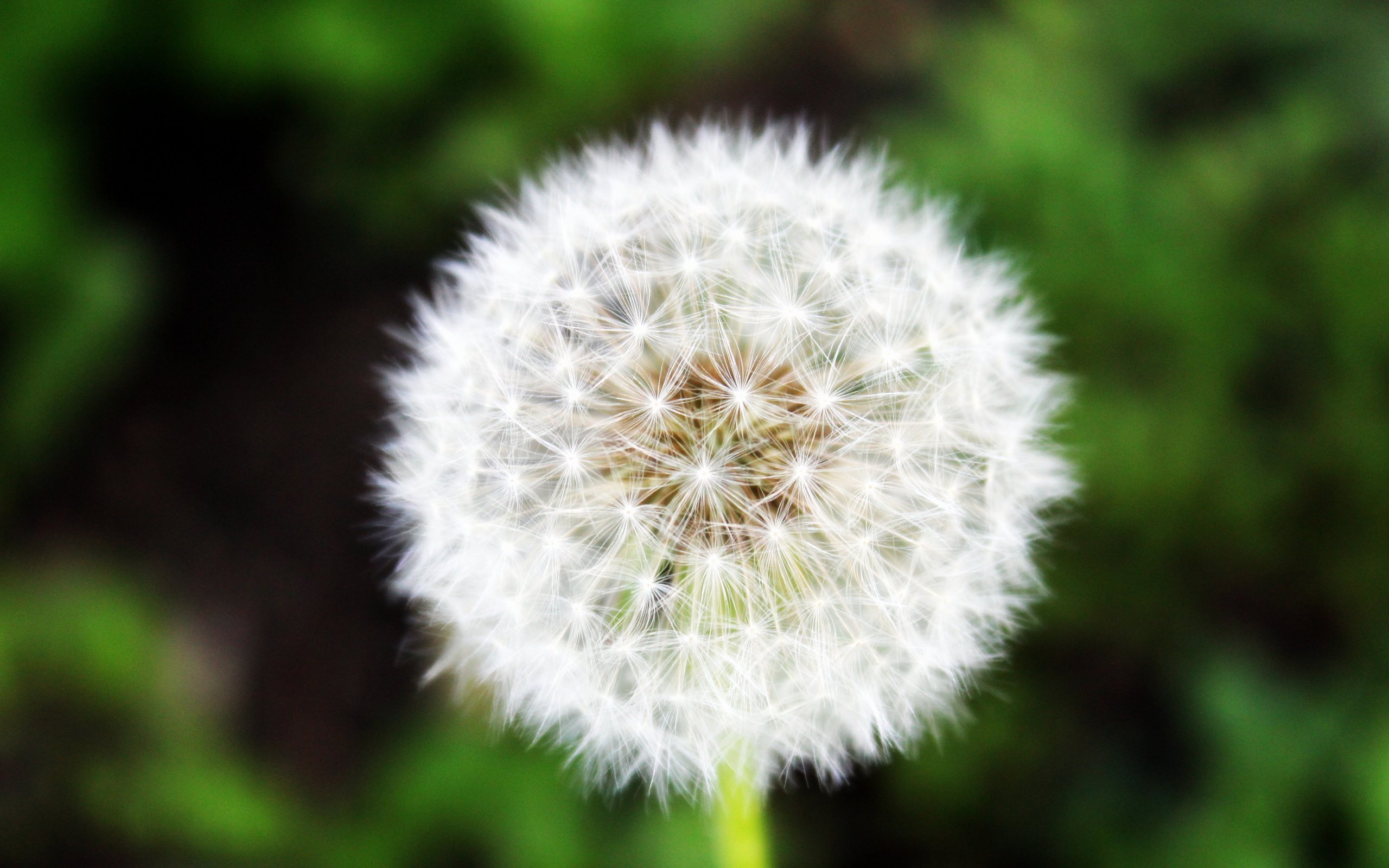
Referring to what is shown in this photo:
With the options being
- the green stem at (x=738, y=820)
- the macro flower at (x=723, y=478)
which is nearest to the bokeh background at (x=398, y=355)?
the macro flower at (x=723, y=478)

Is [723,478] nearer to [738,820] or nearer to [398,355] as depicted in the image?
[738,820]

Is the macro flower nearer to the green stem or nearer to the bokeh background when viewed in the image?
the green stem

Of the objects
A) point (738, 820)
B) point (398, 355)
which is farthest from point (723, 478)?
point (398, 355)

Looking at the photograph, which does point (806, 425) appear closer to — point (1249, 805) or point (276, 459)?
point (1249, 805)

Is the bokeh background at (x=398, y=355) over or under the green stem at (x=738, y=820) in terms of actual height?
over

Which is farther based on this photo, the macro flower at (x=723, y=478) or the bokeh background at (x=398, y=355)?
the bokeh background at (x=398, y=355)

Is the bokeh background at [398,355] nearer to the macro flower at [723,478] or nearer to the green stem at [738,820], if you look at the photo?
the macro flower at [723,478]
